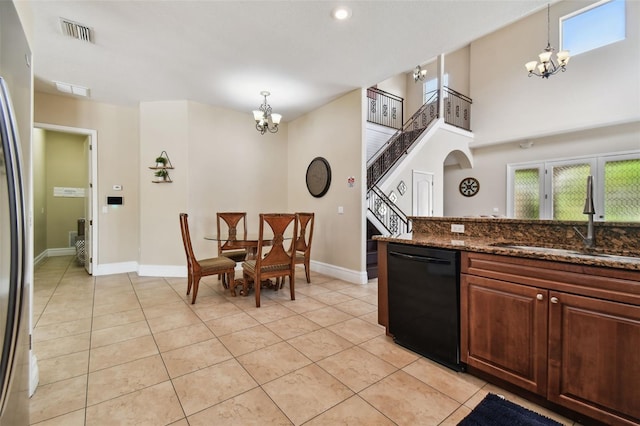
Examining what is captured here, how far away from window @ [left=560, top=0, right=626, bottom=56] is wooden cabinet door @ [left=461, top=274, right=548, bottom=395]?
7.83 metres

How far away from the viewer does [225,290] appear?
4004 millimetres

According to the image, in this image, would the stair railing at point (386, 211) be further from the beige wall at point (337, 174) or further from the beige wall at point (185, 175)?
the beige wall at point (185, 175)

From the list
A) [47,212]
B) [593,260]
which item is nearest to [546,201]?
[593,260]

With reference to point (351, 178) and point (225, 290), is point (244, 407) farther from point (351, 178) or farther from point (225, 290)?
point (351, 178)

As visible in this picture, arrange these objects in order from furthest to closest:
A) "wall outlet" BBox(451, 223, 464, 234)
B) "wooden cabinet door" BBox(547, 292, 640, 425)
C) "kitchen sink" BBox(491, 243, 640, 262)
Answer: "wall outlet" BBox(451, 223, 464, 234)
"kitchen sink" BBox(491, 243, 640, 262)
"wooden cabinet door" BBox(547, 292, 640, 425)

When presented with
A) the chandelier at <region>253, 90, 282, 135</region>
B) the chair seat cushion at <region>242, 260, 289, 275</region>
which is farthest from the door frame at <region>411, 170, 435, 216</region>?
the chair seat cushion at <region>242, 260, 289, 275</region>

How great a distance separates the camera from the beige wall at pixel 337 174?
14.5 ft

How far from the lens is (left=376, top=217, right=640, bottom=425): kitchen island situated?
4.50 feet

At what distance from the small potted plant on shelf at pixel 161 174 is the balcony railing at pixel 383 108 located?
512 centimetres

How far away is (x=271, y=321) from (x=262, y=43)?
3029mm

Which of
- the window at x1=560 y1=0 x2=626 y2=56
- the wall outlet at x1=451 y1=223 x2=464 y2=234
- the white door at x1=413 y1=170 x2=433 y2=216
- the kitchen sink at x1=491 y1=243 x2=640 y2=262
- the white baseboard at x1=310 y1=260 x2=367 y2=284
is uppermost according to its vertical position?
the window at x1=560 y1=0 x2=626 y2=56

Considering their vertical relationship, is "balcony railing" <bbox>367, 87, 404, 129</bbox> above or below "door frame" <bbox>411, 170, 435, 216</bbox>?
above

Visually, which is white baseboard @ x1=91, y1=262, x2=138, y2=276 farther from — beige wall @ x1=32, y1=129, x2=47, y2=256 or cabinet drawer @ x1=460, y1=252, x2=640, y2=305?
cabinet drawer @ x1=460, y1=252, x2=640, y2=305

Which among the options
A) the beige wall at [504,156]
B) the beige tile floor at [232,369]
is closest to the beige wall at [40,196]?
the beige tile floor at [232,369]
